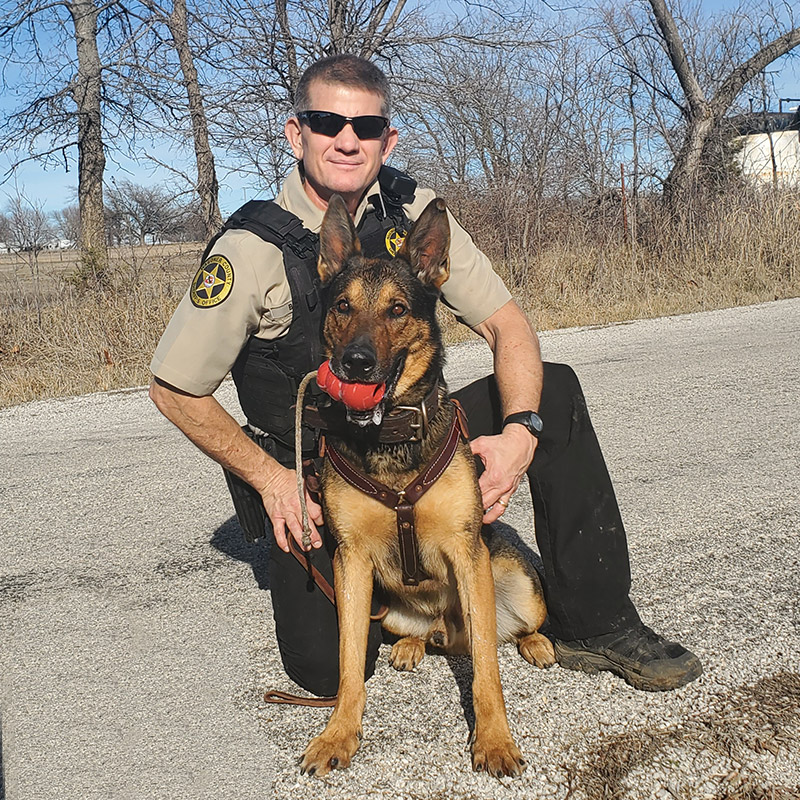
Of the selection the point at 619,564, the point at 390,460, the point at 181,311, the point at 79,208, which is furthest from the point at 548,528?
the point at 79,208

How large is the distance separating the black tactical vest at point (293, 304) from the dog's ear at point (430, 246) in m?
0.25

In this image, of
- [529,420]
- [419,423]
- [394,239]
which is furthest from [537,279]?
[419,423]

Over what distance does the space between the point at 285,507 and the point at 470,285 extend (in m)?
1.23

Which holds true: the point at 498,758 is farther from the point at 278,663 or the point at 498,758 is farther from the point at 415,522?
the point at 278,663

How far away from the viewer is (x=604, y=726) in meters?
2.47

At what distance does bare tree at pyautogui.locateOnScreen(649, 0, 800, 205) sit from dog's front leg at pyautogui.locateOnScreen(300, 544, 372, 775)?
1365 cm

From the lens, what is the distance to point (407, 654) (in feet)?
9.70

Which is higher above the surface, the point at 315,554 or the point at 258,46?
the point at 258,46

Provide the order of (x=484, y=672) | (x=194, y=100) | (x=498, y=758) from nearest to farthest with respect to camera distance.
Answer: (x=498, y=758)
(x=484, y=672)
(x=194, y=100)

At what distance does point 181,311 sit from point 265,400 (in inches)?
19.2

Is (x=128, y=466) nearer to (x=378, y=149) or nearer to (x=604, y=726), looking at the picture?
(x=378, y=149)

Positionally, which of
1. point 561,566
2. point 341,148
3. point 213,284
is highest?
point 341,148

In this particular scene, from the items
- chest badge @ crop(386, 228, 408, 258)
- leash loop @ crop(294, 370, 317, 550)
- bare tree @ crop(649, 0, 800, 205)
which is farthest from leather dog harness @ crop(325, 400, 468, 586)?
bare tree @ crop(649, 0, 800, 205)

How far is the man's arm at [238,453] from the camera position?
288 cm
